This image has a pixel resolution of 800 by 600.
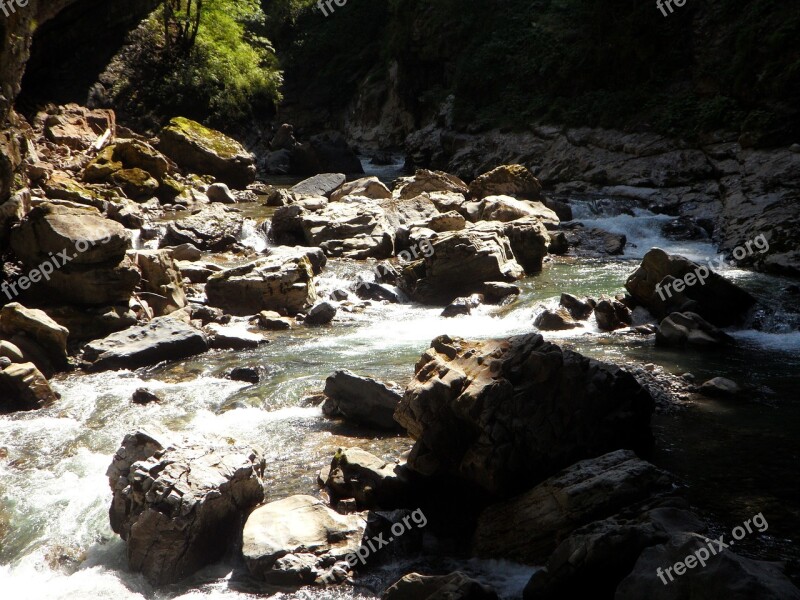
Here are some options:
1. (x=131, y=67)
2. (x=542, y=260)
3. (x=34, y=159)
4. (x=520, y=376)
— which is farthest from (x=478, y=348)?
(x=131, y=67)

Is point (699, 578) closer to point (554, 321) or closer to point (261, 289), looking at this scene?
point (554, 321)

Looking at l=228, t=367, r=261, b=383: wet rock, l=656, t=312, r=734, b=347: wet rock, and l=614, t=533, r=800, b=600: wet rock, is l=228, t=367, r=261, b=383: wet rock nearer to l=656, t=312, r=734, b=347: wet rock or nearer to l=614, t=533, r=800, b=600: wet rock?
l=656, t=312, r=734, b=347: wet rock

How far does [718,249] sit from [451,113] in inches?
635

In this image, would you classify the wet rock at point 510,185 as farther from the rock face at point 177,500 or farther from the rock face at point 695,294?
the rock face at point 177,500

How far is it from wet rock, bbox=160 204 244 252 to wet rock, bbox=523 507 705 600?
12214mm

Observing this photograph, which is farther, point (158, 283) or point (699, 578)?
point (158, 283)

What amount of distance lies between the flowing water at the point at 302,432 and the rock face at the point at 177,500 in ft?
0.54

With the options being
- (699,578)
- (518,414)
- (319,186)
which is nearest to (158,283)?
(518,414)

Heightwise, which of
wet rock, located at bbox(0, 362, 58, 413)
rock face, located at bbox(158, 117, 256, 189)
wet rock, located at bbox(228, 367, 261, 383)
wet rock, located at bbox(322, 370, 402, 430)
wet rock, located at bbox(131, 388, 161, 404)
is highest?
rock face, located at bbox(158, 117, 256, 189)

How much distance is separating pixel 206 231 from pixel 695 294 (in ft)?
33.1

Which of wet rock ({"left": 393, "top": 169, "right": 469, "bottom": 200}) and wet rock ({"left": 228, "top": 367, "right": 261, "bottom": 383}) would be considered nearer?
wet rock ({"left": 228, "top": 367, "right": 261, "bottom": 383})

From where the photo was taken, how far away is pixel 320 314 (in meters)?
12.2

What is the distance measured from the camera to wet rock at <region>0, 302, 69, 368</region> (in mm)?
9383

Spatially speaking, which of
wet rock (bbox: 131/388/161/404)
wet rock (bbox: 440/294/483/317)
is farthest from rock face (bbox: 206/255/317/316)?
wet rock (bbox: 131/388/161/404)
